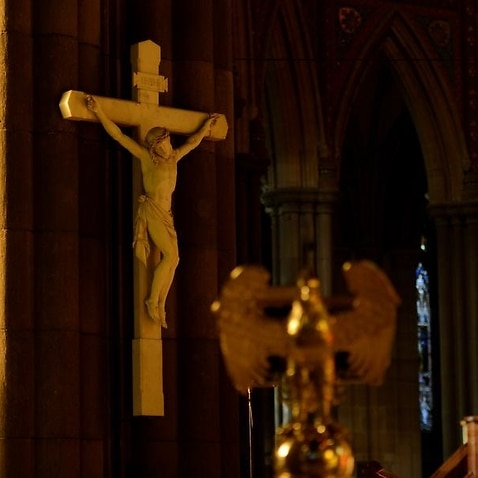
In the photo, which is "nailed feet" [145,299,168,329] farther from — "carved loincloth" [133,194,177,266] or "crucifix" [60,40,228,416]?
"carved loincloth" [133,194,177,266]

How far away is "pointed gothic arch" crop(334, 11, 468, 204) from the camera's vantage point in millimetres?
28109

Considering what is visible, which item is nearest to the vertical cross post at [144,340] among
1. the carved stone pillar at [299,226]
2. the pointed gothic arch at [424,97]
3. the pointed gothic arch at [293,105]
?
the pointed gothic arch at [293,105]

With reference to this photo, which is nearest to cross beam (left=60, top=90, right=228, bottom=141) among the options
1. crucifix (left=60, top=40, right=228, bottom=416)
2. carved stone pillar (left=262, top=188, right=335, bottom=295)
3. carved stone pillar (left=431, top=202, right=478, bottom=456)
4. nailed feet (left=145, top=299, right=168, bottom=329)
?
crucifix (left=60, top=40, right=228, bottom=416)

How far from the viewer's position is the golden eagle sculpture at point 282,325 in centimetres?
636

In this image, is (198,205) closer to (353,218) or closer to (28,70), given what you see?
(28,70)

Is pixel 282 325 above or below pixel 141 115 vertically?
below

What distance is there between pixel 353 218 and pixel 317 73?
5.88 meters

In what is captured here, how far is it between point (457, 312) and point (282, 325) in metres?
22.5

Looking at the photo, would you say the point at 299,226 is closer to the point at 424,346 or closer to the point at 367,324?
the point at 424,346

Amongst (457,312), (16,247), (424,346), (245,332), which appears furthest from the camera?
(424,346)

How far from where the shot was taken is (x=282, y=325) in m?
6.37

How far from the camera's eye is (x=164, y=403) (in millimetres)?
14375

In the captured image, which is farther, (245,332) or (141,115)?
(141,115)

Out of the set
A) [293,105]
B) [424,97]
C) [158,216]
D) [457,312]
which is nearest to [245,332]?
[158,216]
